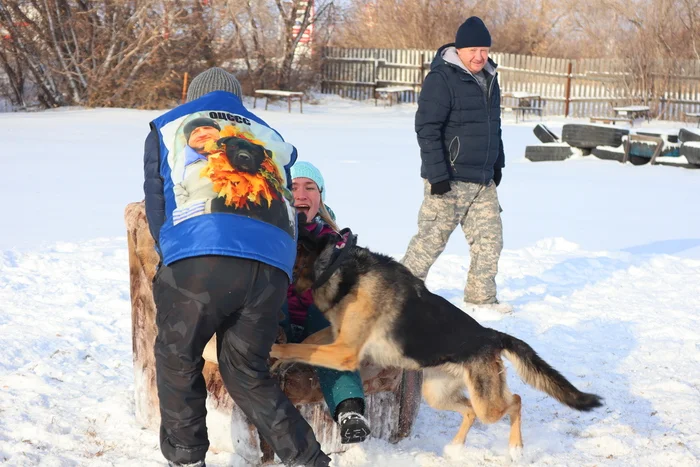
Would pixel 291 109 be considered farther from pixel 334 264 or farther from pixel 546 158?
pixel 334 264

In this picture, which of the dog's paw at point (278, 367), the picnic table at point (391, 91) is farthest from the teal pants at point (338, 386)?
the picnic table at point (391, 91)

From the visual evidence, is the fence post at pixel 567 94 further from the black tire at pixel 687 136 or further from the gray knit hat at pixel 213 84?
the gray knit hat at pixel 213 84

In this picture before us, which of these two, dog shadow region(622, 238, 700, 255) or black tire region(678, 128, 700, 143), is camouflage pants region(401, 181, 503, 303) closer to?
dog shadow region(622, 238, 700, 255)

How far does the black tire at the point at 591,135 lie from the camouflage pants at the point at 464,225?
9.93 metres

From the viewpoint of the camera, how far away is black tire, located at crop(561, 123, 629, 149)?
14.9m

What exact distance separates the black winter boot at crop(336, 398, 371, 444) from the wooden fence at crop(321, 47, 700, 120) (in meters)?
23.9

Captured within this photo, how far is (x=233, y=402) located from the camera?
341 cm

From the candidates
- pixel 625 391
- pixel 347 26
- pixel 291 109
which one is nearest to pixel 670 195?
pixel 625 391

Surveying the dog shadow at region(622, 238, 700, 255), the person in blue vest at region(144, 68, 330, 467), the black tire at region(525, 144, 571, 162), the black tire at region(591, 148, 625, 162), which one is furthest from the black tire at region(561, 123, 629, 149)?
the person in blue vest at region(144, 68, 330, 467)

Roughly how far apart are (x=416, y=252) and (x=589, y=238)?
12.0 feet

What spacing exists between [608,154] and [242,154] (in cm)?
1327

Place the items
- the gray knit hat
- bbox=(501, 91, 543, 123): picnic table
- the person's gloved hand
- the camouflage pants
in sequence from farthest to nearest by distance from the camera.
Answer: bbox=(501, 91, 543, 123): picnic table → the camouflage pants → the person's gloved hand → the gray knit hat

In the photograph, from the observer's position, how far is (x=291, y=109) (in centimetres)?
2470

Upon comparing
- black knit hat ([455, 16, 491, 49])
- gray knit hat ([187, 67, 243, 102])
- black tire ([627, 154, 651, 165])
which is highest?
black knit hat ([455, 16, 491, 49])
